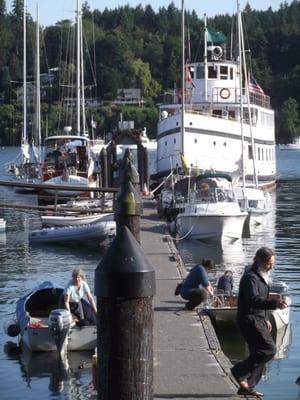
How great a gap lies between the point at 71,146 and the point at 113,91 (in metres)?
141

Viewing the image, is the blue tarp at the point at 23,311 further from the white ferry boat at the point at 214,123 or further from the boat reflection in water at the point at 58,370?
the white ferry boat at the point at 214,123

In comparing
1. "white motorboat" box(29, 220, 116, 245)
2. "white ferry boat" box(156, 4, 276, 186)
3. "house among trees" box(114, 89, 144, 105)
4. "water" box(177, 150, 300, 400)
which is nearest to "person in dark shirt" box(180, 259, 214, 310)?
"water" box(177, 150, 300, 400)

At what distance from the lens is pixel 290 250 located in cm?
3506

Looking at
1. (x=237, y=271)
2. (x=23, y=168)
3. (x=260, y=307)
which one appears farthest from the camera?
(x=23, y=168)

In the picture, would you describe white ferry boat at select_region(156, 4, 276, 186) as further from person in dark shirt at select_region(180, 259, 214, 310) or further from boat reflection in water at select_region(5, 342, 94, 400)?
boat reflection in water at select_region(5, 342, 94, 400)

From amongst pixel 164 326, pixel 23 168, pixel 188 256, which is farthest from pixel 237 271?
pixel 23 168

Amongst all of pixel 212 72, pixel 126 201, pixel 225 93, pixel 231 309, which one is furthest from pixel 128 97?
pixel 126 201

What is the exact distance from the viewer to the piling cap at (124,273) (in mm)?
6355

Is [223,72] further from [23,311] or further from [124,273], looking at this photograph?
[124,273]

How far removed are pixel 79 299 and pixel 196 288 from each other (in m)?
2.20

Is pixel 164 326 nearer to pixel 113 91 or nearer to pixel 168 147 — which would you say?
pixel 168 147

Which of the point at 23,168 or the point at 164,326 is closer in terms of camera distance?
the point at 164,326

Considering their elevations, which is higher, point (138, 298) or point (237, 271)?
point (138, 298)

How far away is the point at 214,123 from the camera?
189 feet
